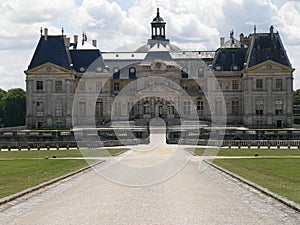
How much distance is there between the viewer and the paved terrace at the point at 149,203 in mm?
13930

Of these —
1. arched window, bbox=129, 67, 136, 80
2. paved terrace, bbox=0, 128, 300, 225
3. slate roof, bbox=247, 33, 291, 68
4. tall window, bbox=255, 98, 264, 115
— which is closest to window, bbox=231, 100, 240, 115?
tall window, bbox=255, 98, 264, 115

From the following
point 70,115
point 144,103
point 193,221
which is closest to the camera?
point 193,221

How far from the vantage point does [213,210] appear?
15.2 meters

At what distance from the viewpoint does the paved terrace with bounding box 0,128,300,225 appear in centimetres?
1393

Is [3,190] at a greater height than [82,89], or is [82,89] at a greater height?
[82,89]

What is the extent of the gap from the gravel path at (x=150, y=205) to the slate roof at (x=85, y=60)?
62.0m

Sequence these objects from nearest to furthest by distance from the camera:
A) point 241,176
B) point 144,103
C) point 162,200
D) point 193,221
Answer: point 193,221 → point 162,200 → point 241,176 → point 144,103

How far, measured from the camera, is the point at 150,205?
630 inches

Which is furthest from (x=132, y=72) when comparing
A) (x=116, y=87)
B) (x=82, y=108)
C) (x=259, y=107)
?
(x=259, y=107)

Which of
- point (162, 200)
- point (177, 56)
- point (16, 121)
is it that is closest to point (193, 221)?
point (162, 200)

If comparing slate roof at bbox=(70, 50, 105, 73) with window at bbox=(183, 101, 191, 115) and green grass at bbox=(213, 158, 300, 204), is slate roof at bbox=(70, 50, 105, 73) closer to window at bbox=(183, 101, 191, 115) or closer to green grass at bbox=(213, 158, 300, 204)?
window at bbox=(183, 101, 191, 115)

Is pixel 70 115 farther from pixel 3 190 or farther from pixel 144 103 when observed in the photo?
pixel 3 190

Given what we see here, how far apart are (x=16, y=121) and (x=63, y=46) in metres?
20.0

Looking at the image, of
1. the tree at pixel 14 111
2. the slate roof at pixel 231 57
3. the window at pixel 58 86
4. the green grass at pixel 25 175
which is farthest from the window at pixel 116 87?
the green grass at pixel 25 175
